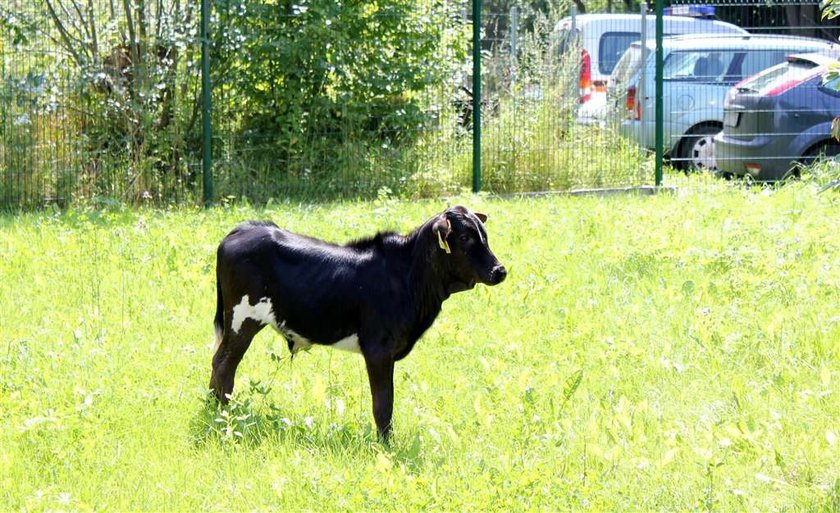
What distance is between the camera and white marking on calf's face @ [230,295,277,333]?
255 inches

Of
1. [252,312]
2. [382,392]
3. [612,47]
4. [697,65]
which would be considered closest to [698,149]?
[697,65]

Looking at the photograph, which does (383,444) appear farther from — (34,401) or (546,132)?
(546,132)

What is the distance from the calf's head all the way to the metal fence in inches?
287

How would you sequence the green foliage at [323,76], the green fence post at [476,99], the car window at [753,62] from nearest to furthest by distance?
the green foliage at [323,76]
the green fence post at [476,99]
the car window at [753,62]

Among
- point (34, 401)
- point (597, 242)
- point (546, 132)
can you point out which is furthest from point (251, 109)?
point (34, 401)

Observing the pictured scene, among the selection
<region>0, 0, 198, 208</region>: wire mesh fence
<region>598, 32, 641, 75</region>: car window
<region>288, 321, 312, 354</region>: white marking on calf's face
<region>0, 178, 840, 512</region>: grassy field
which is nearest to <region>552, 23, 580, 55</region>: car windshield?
<region>598, 32, 641, 75</region>: car window

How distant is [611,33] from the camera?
61.2ft

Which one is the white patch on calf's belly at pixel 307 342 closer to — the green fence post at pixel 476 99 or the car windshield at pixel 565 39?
the green fence post at pixel 476 99

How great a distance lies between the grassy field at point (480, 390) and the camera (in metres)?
5.47

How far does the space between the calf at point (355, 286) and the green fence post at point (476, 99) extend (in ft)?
27.8

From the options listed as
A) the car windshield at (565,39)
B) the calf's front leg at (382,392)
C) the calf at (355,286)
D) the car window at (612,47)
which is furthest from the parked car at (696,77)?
the calf's front leg at (382,392)

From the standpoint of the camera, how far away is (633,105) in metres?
15.9

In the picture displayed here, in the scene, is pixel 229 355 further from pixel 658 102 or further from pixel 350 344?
pixel 658 102

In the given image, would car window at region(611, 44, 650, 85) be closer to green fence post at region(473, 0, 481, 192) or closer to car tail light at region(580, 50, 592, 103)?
car tail light at region(580, 50, 592, 103)
